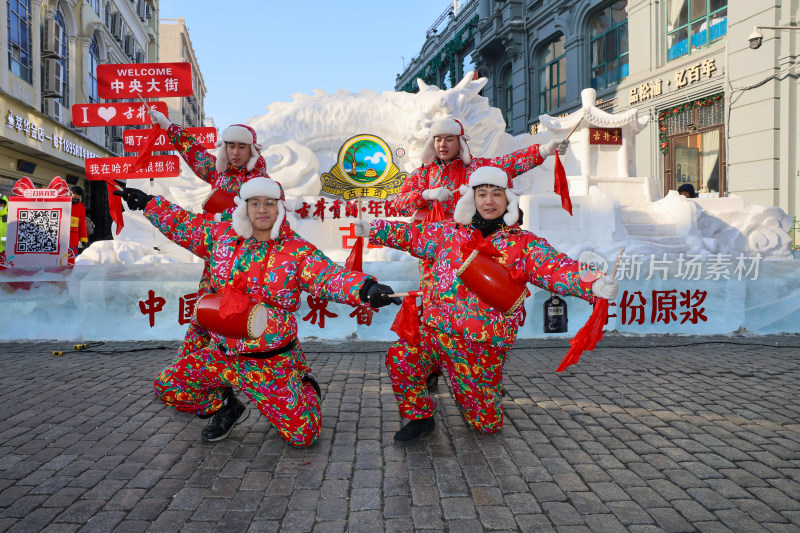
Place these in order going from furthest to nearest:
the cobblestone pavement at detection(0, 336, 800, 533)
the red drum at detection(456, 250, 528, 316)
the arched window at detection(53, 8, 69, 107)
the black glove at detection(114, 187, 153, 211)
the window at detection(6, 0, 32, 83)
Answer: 1. the arched window at detection(53, 8, 69, 107)
2. the window at detection(6, 0, 32, 83)
3. the black glove at detection(114, 187, 153, 211)
4. the red drum at detection(456, 250, 528, 316)
5. the cobblestone pavement at detection(0, 336, 800, 533)

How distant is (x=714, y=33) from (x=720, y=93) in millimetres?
1504

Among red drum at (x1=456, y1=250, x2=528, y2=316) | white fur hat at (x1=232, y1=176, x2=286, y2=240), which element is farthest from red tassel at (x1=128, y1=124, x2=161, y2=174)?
red drum at (x1=456, y1=250, x2=528, y2=316)

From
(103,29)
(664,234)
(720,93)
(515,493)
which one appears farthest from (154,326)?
(103,29)

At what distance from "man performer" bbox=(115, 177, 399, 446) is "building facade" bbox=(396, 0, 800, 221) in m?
10.1

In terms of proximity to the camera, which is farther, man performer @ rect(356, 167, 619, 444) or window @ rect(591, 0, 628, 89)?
window @ rect(591, 0, 628, 89)

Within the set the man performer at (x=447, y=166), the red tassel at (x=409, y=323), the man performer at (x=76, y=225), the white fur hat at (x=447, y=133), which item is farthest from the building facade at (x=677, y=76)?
the man performer at (x=76, y=225)

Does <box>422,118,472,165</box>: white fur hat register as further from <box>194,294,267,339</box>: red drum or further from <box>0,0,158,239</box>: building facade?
<box>0,0,158,239</box>: building facade

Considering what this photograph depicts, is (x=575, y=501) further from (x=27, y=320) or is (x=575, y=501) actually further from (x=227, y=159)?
(x=27, y=320)

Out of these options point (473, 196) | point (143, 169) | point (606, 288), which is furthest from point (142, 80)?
point (606, 288)

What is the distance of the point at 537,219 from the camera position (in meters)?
7.28

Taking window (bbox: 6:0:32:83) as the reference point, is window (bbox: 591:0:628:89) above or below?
above

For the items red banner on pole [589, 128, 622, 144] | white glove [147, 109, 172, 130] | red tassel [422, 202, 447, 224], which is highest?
red banner on pole [589, 128, 622, 144]

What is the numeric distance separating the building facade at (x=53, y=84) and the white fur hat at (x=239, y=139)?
979cm

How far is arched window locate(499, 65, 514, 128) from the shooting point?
20750 millimetres
